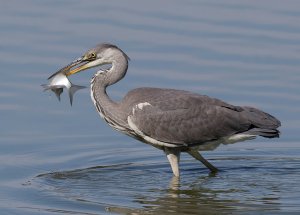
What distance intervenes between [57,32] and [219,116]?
15.5 ft

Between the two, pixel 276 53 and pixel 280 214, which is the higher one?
pixel 276 53

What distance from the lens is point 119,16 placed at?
16.8m

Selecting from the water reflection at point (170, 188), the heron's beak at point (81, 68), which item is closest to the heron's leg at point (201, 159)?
the water reflection at point (170, 188)

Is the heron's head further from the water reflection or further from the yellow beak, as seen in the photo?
the water reflection

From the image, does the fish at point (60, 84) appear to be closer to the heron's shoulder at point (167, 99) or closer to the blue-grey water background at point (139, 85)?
the heron's shoulder at point (167, 99)

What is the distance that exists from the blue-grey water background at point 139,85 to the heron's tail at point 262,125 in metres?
0.46

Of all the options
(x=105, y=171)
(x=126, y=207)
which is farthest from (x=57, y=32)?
(x=126, y=207)

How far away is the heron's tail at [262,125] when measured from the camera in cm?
1173

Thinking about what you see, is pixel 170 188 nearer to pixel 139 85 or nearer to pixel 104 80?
pixel 104 80

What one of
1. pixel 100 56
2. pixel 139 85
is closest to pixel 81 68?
pixel 100 56

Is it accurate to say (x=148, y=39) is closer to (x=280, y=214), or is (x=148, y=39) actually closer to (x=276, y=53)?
(x=276, y=53)

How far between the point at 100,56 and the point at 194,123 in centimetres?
120

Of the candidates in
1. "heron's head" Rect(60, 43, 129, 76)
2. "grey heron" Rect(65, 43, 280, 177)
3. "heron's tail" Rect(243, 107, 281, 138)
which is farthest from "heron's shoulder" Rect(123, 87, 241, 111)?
"heron's head" Rect(60, 43, 129, 76)

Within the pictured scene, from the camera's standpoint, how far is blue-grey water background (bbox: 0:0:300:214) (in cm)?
1097
